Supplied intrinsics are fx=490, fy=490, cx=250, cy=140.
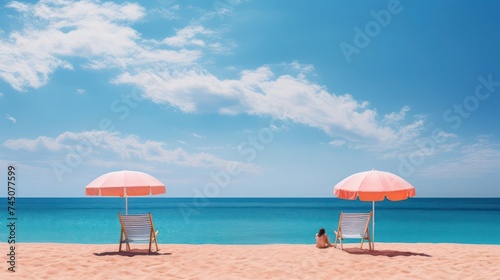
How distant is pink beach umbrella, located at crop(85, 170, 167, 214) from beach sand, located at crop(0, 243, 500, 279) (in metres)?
1.13

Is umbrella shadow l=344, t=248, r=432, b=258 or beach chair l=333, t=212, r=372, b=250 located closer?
umbrella shadow l=344, t=248, r=432, b=258

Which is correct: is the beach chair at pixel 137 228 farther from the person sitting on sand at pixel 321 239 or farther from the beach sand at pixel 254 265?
the person sitting on sand at pixel 321 239

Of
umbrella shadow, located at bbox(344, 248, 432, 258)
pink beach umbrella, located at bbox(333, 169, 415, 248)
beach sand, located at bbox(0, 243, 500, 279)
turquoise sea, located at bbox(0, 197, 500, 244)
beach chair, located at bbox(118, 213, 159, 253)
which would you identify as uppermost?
pink beach umbrella, located at bbox(333, 169, 415, 248)

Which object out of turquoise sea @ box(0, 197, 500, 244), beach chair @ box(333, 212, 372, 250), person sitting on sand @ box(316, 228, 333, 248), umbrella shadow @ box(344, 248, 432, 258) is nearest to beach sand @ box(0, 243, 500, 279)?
umbrella shadow @ box(344, 248, 432, 258)

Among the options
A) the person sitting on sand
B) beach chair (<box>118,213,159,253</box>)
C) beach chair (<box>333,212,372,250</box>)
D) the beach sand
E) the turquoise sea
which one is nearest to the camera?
the beach sand

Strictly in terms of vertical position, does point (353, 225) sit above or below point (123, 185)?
below

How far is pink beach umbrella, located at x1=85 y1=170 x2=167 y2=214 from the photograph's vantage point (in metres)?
8.98

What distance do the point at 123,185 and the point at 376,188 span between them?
4.64m

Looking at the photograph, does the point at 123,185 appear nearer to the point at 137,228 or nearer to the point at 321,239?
the point at 137,228

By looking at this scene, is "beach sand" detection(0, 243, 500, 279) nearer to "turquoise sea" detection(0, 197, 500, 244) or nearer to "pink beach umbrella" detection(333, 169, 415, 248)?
"pink beach umbrella" detection(333, 169, 415, 248)

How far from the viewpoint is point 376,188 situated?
898cm

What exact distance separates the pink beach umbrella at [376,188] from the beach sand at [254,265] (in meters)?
1.08

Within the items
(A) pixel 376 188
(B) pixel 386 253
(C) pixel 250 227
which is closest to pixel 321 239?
(B) pixel 386 253

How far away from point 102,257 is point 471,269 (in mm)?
5893
